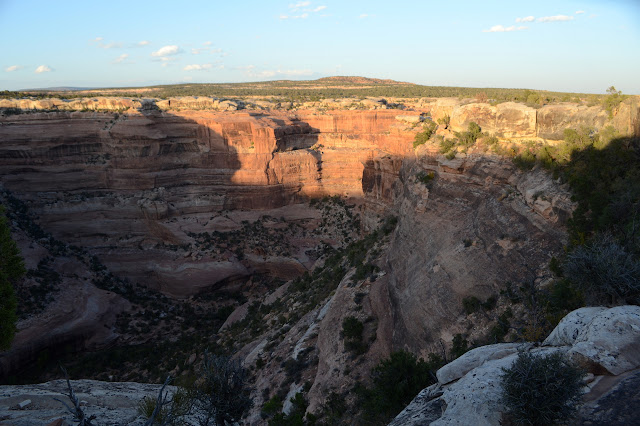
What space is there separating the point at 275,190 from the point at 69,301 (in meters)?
21.2

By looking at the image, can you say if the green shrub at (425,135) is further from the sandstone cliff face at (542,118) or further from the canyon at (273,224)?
the sandstone cliff face at (542,118)

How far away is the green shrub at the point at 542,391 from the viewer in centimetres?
528

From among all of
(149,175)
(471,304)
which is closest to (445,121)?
(471,304)

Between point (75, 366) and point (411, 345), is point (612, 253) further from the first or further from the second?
point (75, 366)

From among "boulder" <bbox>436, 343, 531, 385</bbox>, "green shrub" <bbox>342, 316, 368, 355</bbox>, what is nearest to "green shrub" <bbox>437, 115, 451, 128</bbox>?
"green shrub" <bbox>342, 316, 368, 355</bbox>

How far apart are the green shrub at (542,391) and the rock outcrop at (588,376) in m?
0.23

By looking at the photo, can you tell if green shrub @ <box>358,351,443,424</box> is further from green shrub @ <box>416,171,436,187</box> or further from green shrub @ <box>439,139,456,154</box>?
green shrub @ <box>439,139,456,154</box>

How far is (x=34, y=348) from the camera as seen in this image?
81.5ft

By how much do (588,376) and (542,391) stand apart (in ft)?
3.10

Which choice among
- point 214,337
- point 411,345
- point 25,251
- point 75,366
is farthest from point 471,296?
point 25,251

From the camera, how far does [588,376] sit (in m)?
5.74

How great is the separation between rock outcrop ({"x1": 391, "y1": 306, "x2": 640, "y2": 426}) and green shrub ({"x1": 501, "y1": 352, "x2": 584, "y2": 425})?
234 millimetres

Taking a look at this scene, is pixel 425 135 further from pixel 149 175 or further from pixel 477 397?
pixel 149 175

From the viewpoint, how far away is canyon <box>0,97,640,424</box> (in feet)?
42.7
